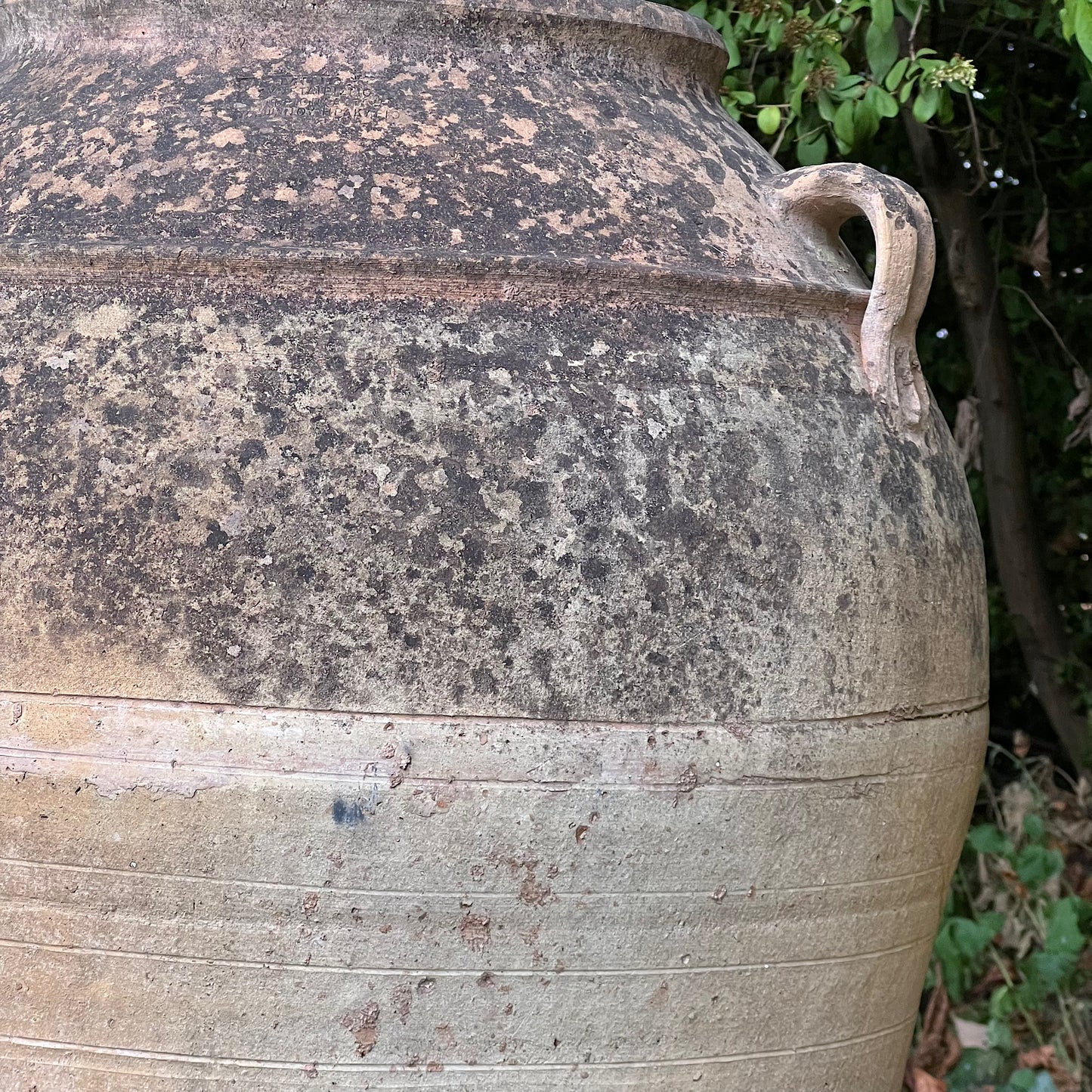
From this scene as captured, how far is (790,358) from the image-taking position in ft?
5.90

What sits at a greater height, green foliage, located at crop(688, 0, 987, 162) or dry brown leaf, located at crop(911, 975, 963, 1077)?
green foliage, located at crop(688, 0, 987, 162)

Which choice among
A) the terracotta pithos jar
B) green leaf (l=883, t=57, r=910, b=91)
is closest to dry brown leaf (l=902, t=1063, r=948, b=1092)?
the terracotta pithos jar

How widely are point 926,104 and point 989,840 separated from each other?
1.64 m

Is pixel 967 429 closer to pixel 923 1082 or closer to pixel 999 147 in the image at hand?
pixel 999 147

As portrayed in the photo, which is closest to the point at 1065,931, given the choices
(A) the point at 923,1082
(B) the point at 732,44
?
(A) the point at 923,1082

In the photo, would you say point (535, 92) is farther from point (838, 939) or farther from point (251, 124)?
point (838, 939)

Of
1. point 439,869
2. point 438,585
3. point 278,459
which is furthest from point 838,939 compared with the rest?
point 278,459

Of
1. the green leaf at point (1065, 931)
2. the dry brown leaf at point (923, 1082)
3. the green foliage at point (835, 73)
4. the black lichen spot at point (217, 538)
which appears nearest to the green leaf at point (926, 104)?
the green foliage at point (835, 73)

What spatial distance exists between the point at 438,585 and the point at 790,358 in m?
0.52

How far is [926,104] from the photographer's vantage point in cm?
257

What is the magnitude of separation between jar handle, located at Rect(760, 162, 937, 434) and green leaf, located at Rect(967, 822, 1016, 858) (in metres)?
1.71

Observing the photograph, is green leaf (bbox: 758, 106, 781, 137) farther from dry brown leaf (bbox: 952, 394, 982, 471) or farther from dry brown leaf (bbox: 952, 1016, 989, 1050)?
dry brown leaf (bbox: 952, 1016, 989, 1050)

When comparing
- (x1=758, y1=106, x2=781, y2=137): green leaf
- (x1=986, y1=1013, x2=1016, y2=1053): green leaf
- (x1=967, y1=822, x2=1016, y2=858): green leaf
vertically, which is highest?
(x1=758, y1=106, x2=781, y2=137): green leaf

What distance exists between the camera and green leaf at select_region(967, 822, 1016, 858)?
134 inches
